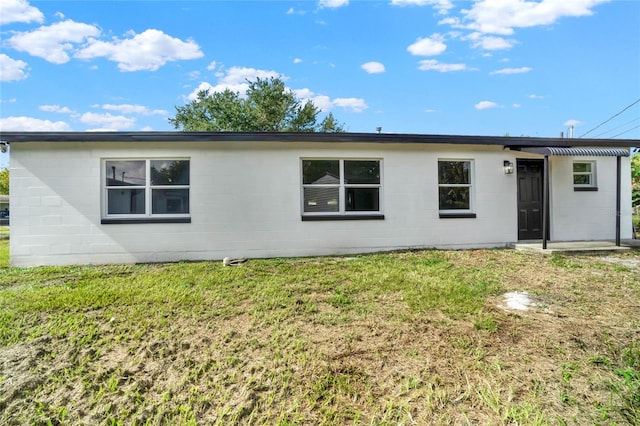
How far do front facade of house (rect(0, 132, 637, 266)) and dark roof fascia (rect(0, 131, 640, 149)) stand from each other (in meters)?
0.03

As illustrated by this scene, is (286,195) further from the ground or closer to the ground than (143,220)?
further from the ground

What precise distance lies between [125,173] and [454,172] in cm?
781

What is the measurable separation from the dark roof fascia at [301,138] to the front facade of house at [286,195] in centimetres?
3

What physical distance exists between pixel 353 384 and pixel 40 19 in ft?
38.1

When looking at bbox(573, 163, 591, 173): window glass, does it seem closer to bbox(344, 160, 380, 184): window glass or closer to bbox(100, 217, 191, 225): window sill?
bbox(344, 160, 380, 184): window glass

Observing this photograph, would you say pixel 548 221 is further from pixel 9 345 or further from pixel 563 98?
pixel 563 98

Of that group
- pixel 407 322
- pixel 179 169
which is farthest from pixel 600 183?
pixel 179 169

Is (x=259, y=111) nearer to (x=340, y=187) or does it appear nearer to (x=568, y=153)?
(x=340, y=187)

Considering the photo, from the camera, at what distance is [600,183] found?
844 centimetres

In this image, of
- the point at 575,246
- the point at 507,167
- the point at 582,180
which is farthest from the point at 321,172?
the point at 582,180

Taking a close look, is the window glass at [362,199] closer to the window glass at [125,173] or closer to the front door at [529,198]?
the front door at [529,198]

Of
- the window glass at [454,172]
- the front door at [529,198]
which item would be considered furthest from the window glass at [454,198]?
the front door at [529,198]

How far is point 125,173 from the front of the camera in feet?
23.2

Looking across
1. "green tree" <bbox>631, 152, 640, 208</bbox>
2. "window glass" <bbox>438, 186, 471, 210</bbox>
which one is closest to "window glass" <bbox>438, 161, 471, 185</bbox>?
"window glass" <bbox>438, 186, 471, 210</bbox>
